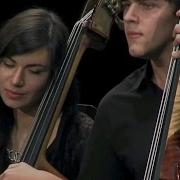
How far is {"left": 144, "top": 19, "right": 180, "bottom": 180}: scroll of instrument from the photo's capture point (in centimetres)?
61

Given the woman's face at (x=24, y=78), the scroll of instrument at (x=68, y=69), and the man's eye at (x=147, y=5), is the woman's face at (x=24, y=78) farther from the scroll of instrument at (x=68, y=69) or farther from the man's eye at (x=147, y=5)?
the man's eye at (x=147, y=5)

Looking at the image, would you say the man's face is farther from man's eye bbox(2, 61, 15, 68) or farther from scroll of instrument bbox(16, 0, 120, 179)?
man's eye bbox(2, 61, 15, 68)

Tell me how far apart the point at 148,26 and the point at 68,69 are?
198mm

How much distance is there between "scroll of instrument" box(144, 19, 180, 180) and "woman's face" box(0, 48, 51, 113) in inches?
25.5

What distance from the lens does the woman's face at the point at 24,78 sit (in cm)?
131

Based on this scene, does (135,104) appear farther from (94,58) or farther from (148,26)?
(94,58)

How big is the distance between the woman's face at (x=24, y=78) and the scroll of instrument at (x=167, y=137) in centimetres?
65

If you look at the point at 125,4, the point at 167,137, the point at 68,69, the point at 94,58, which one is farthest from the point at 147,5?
the point at 94,58

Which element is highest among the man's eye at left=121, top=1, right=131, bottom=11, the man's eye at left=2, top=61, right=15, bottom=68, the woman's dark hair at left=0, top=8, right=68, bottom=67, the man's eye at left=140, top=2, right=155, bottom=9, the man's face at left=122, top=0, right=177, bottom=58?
the man's eye at left=121, top=1, right=131, bottom=11

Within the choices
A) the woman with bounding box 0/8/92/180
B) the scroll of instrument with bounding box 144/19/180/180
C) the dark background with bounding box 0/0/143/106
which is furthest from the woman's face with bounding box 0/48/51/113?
the dark background with bounding box 0/0/143/106

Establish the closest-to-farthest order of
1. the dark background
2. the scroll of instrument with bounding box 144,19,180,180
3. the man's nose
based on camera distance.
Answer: the scroll of instrument with bounding box 144,19,180,180 < the man's nose < the dark background

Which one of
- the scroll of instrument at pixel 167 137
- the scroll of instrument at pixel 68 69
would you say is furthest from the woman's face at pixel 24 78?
the scroll of instrument at pixel 167 137

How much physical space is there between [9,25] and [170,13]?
53 centimetres

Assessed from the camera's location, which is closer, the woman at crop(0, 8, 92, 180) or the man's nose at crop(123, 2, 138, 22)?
the man's nose at crop(123, 2, 138, 22)
